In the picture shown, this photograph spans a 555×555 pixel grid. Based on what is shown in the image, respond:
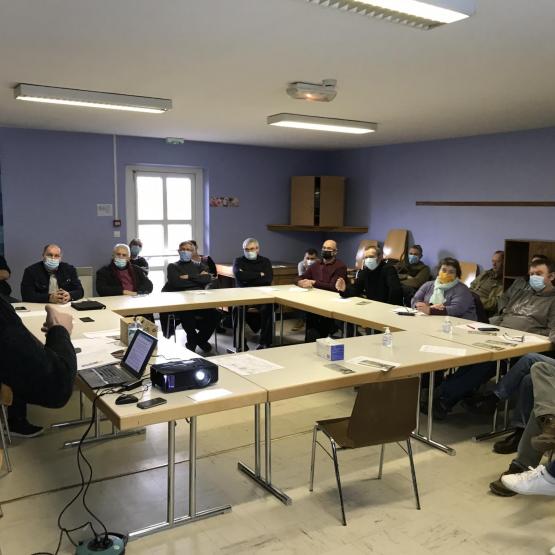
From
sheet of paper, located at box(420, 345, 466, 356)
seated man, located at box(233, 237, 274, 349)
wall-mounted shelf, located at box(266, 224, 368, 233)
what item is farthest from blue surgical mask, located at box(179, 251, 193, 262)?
sheet of paper, located at box(420, 345, 466, 356)

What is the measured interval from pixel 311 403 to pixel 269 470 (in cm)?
152

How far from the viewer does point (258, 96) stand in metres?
4.99

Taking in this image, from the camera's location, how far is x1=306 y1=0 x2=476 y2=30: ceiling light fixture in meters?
2.57

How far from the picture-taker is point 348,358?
3.47m

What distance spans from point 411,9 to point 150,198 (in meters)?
6.40

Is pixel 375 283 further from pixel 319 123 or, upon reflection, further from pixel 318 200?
pixel 318 200

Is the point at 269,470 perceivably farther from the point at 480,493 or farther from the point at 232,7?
the point at 232,7

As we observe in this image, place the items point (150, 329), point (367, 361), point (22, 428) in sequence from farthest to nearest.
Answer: point (22, 428) → point (150, 329) → point (367, 361)

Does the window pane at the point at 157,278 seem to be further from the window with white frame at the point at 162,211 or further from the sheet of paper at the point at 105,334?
the sheet of paper at the point at 105,334

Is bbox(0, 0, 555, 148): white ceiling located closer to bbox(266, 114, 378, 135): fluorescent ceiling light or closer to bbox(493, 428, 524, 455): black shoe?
bbox(266, 114, 378, 135): fluorescent ceiling light

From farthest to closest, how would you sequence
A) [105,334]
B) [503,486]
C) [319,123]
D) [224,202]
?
[224,202] < [319,123] < [105,334] < [503,486]

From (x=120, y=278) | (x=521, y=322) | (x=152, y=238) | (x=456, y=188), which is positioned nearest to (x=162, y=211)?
(x=152, y=238)

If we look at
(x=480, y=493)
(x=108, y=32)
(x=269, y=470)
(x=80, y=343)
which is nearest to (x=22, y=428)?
(x=80, y=343)

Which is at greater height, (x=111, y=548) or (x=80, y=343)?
(x=80, y=343)
